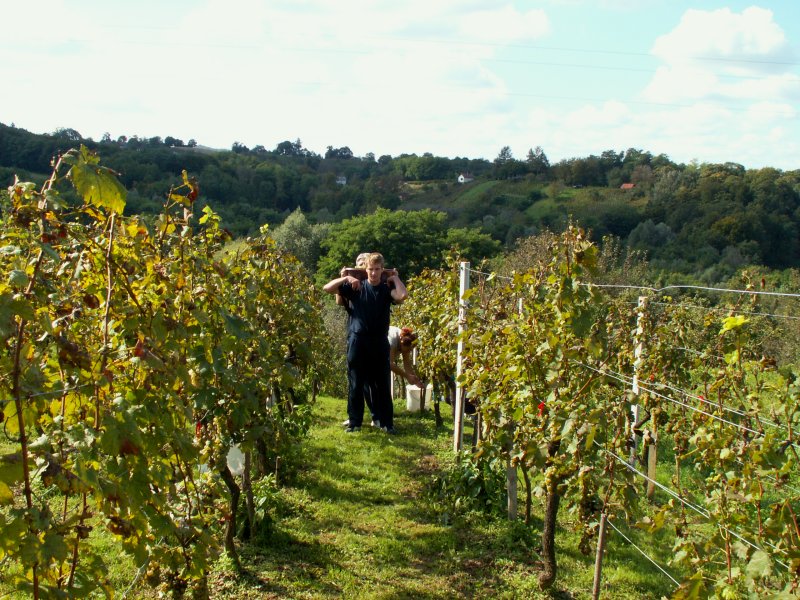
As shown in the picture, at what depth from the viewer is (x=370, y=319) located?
6.47 metres

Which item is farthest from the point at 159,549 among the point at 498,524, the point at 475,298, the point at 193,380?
the point at 475,298

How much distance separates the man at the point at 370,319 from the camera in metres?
6.39

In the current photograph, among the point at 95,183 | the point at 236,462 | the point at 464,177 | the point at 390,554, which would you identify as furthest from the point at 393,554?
the point at 464,177

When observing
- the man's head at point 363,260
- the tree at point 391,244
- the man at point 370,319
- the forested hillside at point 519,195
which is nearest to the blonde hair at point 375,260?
the man at point 370,319

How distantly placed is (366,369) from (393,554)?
2530mm

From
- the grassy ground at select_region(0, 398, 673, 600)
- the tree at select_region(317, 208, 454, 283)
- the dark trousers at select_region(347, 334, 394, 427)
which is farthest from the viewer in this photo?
the tree at select_region(317, 208, 454, 283)

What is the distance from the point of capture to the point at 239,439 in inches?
149

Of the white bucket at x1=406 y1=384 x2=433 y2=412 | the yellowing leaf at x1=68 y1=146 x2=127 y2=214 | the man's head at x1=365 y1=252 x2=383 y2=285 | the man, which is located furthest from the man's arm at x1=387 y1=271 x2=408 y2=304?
the yellowing leaf at x1=68 y1=146 x2=127 y2=214

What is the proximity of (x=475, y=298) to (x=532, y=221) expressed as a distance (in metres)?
45.5

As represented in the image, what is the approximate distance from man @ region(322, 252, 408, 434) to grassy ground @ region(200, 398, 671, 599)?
1.10 meters

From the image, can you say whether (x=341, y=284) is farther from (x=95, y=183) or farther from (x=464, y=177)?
(x=464, y=177)

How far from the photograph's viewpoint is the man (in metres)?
6.39

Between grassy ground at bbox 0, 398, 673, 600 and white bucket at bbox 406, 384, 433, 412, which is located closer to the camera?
grassy ground at bbox 0, 398, 673, 600

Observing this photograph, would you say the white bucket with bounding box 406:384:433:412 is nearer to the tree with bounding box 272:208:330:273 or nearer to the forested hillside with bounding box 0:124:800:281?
the forested hillside with bounding box 0:124:800:281
